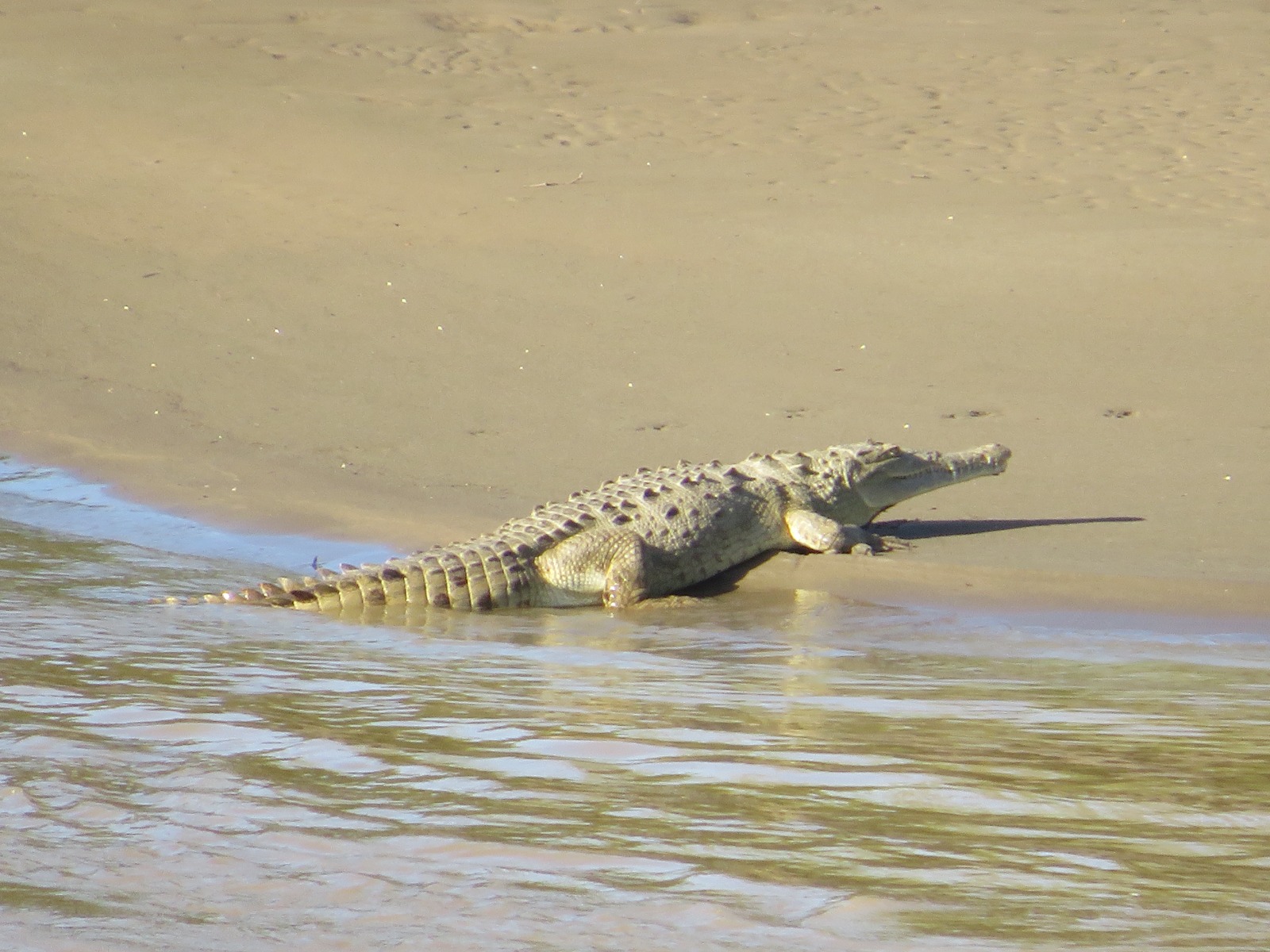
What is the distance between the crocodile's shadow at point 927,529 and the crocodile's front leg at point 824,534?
0.50 feet

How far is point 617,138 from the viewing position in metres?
14.0

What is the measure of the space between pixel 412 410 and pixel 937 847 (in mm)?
6407

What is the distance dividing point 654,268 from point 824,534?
4.47 meters

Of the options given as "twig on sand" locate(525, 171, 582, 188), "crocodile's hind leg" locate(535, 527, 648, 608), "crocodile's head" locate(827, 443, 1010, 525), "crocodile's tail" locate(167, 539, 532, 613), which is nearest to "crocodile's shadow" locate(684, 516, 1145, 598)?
"crocodile's head" locate(827, 443, 1010, 525)

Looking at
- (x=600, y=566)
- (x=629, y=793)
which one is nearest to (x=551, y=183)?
(x=600, y=566)

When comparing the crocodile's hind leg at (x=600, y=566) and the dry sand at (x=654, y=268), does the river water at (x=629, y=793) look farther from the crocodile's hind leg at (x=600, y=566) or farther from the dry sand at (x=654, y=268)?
the dry sand at (x=654, y=268)

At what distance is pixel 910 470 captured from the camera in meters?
7.03

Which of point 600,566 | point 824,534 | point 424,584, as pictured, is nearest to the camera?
point 424,584

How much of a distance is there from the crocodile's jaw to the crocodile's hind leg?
3.99ft

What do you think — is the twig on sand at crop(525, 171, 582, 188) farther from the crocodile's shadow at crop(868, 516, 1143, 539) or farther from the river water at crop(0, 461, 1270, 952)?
the river water at crop(0, 461, 1270, 952)

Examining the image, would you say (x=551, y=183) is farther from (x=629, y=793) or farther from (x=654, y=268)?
(x=629, y=793)

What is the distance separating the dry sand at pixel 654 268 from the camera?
7.41 meters

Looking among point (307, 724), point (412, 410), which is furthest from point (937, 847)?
point (412, 410)

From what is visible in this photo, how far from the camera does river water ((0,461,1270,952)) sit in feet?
7.17
